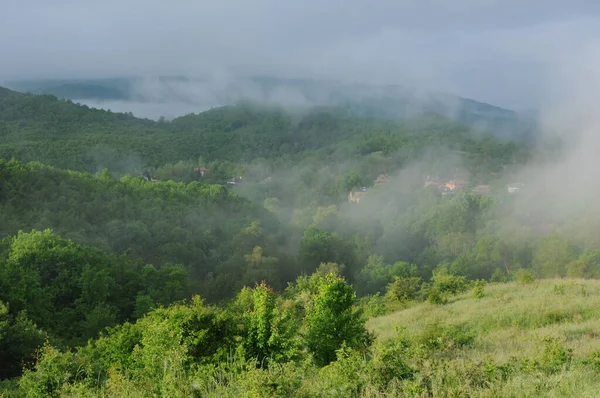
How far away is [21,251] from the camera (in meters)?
22.8

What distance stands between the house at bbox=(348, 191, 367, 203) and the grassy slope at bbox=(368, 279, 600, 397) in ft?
244

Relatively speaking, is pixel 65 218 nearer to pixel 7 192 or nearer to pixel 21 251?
pixel 7 192

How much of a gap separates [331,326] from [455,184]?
9463 cm

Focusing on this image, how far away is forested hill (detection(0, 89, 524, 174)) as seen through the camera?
269ft

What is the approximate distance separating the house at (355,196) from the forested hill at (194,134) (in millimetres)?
34907

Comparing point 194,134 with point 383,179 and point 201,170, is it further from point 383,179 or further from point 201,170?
point 383,179

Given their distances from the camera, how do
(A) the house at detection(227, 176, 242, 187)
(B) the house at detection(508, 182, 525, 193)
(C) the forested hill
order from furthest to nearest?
(A) the house at detection(227, 176, 242, 187), (B) the house at detection(508, 182, 525, 193), (C) the forested hill

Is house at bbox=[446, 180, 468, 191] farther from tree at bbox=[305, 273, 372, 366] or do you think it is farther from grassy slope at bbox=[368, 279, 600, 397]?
tree at bbox=[305, 273, 372, 366]

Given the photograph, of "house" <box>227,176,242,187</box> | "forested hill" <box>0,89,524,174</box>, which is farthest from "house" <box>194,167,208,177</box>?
"forested hill" <box>0,89,524,174</box>

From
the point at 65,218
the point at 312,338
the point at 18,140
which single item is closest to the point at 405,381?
the point at 312,338

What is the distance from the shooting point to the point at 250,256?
124ft

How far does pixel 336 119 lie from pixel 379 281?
13761 cm

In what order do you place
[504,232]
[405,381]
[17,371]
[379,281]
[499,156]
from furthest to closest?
[499,156] → [504,232] → [379,281] → [17,371] → [405,381]

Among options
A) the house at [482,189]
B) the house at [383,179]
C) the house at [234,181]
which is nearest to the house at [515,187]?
the house at [482,189]
